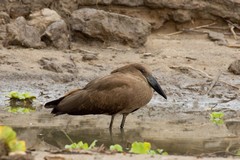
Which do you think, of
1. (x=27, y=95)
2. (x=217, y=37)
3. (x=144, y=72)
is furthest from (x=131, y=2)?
(x=144, y=72)

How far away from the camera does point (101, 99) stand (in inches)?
349

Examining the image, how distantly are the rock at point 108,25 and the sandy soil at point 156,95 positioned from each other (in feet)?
0.58

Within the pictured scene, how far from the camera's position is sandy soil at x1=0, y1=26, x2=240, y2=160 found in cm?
836

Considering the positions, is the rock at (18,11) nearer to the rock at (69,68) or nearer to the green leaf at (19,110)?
the rock at (69,68)

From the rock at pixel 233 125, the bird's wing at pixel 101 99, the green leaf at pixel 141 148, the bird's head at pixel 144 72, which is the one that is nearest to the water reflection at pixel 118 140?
the bird's wing at pixel 101 99

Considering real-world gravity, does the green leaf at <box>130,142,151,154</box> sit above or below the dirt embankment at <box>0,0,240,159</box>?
above

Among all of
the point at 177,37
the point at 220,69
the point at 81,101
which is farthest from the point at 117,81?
the point at 177,37

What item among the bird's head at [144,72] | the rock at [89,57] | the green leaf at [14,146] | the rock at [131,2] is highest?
the green leaf at [14,146]

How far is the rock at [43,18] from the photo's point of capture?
11258mm

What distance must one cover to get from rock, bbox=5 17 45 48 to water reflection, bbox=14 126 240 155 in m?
2.48

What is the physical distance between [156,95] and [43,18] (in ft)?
6.18

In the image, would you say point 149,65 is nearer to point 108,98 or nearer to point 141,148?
point 108,98

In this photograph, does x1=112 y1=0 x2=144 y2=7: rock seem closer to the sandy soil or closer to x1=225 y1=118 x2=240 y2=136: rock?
the sandy soil

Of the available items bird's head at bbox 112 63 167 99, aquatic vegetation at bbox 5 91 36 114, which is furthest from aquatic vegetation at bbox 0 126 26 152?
aquatic vegetation at bbox 5 91 36 114
